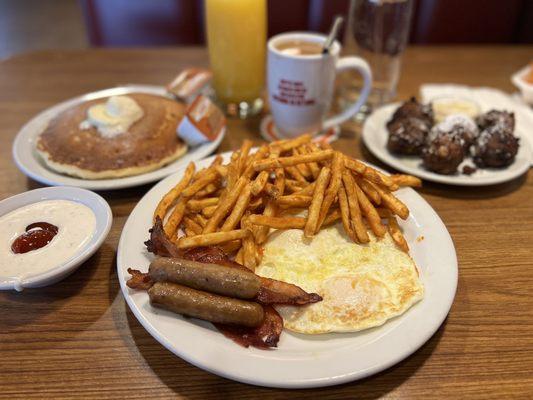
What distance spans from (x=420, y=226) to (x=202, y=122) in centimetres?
116

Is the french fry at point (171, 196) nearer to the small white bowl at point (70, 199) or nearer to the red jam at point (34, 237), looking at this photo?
the small white bowl at point (70, 199)

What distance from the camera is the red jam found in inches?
56.5

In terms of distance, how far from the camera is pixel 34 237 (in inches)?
57.8

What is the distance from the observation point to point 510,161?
208cm

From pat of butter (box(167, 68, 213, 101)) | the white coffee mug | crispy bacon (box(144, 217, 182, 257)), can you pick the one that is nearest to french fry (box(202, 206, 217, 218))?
crispy bacon (box(144, 217, 182, 257))

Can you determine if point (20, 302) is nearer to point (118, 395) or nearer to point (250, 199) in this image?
point (118, 395)

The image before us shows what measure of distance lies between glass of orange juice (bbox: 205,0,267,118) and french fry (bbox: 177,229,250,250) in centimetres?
135

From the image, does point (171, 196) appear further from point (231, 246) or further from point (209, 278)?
point (209, 278)

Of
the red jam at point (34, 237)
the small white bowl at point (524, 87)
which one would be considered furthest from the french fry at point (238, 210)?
the small white bowl at point (524, 87)

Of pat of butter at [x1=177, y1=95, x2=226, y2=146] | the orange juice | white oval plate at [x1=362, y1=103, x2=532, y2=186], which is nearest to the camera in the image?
white oval plate at [x1=362, y1=103, x2=532, y2=186]

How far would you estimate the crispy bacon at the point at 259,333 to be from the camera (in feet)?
3.95

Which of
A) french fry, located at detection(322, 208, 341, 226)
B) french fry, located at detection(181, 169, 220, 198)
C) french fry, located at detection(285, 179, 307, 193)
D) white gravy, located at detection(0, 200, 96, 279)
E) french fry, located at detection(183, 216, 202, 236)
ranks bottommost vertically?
french fry, located at detection(183, 216, 202, 236)

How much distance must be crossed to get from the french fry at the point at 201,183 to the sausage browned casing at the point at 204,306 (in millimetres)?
483

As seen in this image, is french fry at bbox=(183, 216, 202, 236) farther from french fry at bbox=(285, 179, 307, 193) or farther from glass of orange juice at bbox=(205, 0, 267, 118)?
glass of orange juice at bbox=(205, 0, 267, 118)
